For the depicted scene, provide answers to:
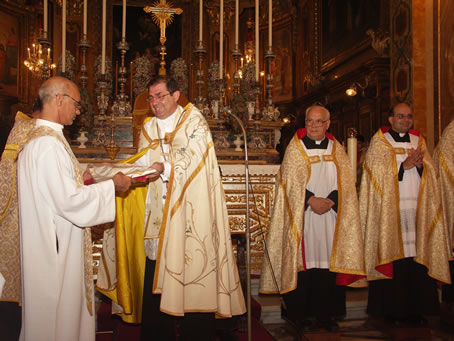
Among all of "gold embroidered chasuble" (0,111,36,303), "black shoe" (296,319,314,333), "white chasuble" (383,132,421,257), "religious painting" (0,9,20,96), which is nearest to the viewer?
"gold embroidered chasuble" (0,111,36,303)

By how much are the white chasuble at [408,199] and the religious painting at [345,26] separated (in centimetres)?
650

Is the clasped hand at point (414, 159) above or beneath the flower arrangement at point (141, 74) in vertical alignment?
beneath

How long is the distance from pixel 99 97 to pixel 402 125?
3369 mm

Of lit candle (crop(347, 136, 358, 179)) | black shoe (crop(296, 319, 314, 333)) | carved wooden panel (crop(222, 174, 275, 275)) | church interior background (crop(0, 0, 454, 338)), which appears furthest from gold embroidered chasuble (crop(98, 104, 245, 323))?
lit candle (crop(347, 136, 358, 179))

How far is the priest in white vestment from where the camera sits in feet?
7.98

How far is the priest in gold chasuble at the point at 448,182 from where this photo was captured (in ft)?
15.3

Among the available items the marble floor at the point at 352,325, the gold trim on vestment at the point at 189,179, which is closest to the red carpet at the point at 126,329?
the marble floor at the point at 352,325

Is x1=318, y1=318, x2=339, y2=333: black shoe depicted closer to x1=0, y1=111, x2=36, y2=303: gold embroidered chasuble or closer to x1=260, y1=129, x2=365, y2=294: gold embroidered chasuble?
x1=260, y1=129, x2=365, y2=294: gold embroidered chasuble

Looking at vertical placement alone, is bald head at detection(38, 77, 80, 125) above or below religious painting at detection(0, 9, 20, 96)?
below

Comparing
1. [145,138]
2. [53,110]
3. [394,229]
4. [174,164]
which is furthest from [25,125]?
[394,229]

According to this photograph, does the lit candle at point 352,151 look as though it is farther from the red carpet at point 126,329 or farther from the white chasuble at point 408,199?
the red carpet at point 126,329

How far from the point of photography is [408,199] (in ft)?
14.2

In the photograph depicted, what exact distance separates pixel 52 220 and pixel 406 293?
3.40 metres

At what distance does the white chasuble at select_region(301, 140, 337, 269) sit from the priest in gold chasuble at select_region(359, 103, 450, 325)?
44cm
